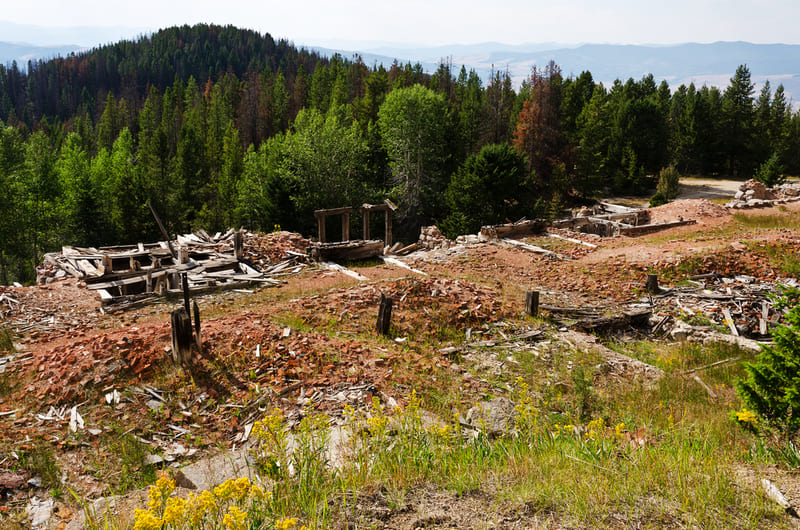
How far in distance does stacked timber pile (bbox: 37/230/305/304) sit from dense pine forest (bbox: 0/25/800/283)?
11.6m

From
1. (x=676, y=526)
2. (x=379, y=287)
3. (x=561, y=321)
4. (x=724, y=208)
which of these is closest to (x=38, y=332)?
(x=379, y=287)

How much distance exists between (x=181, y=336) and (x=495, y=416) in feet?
20.3

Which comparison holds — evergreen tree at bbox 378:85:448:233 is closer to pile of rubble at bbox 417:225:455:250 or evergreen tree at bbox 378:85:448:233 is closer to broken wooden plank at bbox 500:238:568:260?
pile of rubble at bbox 417:225:455:250

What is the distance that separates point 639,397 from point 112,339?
10304 mm

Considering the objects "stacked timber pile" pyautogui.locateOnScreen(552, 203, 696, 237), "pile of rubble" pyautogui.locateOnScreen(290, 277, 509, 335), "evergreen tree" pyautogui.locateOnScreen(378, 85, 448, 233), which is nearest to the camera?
"pile of rubble" pyautogui.locateOnScreen(290, 277, 509, 335)

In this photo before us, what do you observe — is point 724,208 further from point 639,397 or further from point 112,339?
point 112,339

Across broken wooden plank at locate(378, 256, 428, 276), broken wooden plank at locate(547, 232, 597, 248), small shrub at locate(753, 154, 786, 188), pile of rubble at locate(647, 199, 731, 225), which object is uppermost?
small shrub at locate(753, 154, 786, 188)

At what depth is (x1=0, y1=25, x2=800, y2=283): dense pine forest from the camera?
1537 inches

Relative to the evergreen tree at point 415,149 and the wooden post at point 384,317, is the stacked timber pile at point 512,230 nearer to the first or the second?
the wooden post at point 384,317

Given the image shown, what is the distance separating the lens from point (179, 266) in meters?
19.3

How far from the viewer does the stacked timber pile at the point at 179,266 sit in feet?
59.5

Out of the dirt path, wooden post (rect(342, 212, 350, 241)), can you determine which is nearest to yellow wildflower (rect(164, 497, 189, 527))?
wooden post (rect(342, 212, 350, 241))

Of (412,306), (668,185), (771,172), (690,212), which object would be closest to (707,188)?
(771,172)

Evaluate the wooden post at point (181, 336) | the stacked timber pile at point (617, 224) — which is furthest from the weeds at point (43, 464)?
the stacked timber pile at point (617, 224)
